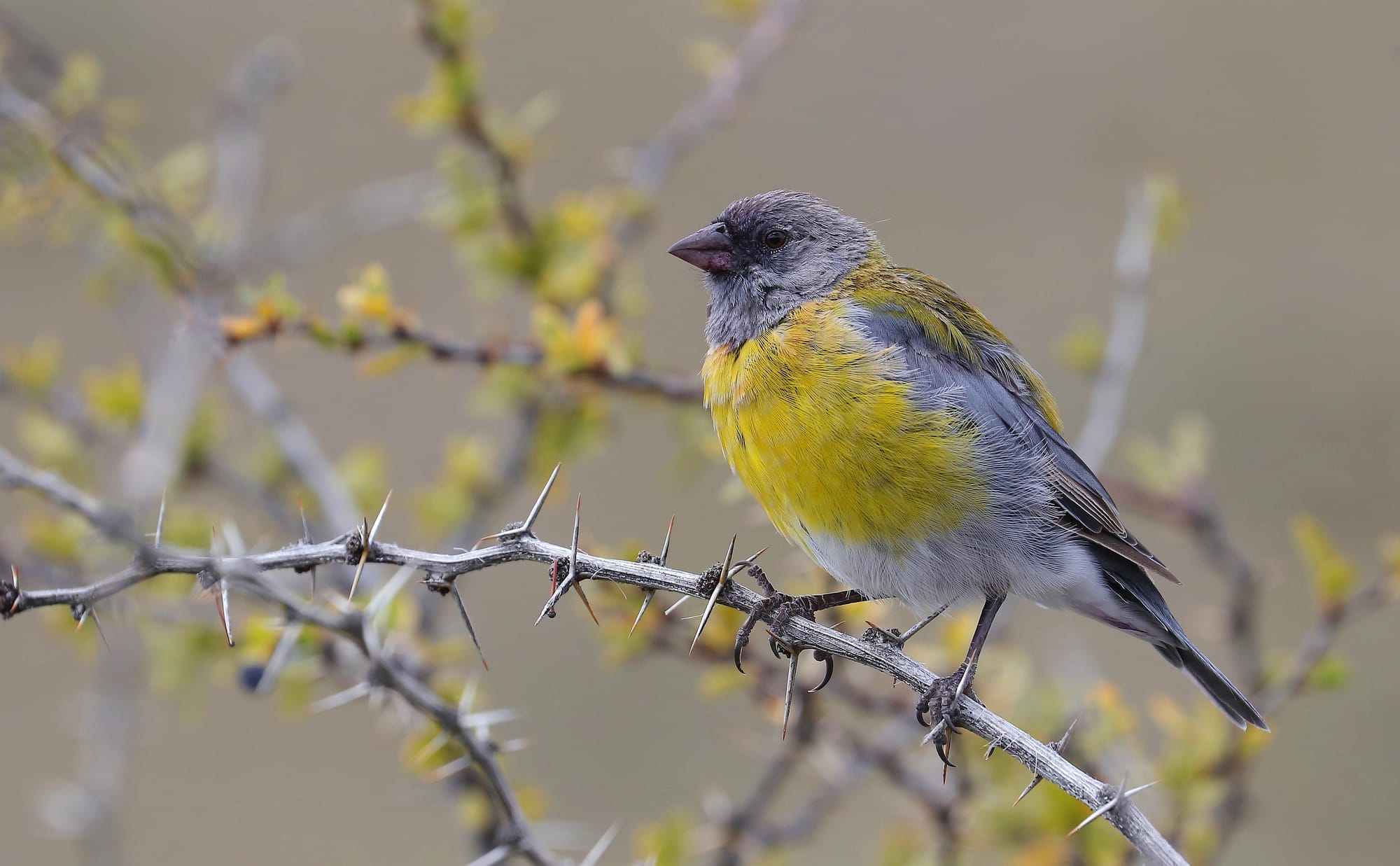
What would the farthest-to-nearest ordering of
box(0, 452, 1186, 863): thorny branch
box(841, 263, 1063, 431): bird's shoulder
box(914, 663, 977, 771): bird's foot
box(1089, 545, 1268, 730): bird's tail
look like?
box(841, 263, 1063, 431): bird's shoulder < box(1089, 545, 1268, 730): bird's tail < box(914, 663, 977, 771): bird's foot < box(0, 452, 1186, 863): thorny branch

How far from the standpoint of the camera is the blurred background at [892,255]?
21.2 feet

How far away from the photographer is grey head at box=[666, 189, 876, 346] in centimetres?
366

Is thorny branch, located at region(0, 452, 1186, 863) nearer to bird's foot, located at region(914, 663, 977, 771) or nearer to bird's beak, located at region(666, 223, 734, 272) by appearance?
bird's foot, located at region(914, 663, 977, 771)

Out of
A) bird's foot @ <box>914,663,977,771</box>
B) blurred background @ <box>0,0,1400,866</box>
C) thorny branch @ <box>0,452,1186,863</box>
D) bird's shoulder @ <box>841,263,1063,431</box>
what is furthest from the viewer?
blurred background @ <box>0,0,1400,866</box>

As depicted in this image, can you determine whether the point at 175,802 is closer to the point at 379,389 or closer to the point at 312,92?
the point at 379,389

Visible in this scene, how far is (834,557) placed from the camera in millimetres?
3074

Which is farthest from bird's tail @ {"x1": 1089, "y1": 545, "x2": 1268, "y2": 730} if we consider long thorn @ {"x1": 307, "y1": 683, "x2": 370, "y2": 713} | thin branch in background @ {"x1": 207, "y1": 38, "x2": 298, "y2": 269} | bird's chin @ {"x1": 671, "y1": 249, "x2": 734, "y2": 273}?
thin branch in background @ {"x1": 207, "y1": 38, "x2": 298, "y2": 269}

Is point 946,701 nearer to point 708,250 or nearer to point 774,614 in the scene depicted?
point 774,614

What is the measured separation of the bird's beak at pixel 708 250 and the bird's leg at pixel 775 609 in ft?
3.79

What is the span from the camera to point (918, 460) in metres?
3.06

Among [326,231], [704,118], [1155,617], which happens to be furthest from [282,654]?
[704,118]

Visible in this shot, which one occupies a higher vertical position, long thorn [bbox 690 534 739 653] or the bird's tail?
long thorn [bbox 690 534 739 653]

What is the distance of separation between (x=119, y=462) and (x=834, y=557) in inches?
90.5

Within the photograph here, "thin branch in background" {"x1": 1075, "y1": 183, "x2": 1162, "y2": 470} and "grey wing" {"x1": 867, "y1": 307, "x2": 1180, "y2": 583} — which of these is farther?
"thin branch in background" {"x1": 1075, "y1": 183, "x2": 1162, "y2": 470}
